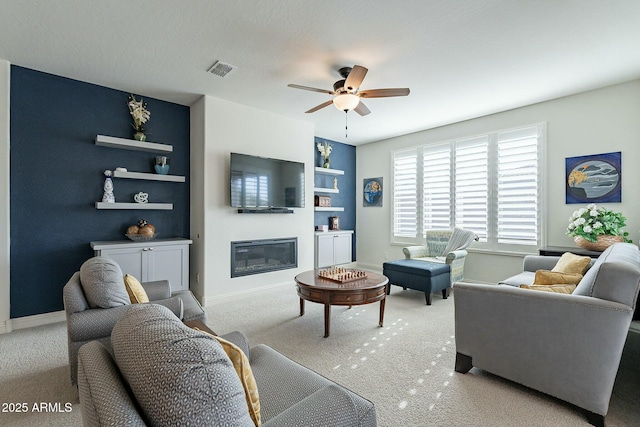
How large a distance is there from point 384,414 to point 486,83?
3651mm

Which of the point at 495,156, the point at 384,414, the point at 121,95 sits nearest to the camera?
the point at 384,414

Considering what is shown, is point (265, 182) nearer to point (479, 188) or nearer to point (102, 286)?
point (102, 286)

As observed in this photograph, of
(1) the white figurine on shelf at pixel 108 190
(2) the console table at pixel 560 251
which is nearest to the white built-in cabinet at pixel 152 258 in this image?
(1) the white figurine on shelf at pixel 108 190

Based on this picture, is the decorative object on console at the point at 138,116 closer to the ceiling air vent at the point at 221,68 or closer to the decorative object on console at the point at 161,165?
the decorative object on console at the point at 161,165

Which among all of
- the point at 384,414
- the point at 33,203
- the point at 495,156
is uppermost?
the point at 495,156

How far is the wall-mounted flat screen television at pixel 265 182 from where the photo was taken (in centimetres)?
417

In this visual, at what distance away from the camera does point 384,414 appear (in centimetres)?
180

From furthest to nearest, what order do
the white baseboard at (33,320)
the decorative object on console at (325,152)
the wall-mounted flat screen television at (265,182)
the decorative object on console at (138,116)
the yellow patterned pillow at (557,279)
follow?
the decorative object on console at (325,152) < the wall-mounted flat screen television at (265,182) < the decorative object on console at (138,116) < the white baseboard at (33,320) < the yellow patterned pillow at (557,279)

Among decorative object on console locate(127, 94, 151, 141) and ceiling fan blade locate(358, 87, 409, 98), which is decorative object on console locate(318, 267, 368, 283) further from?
decorative object on console locate(127, 94, 151, 141)

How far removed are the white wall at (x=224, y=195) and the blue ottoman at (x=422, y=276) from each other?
→ 1.70 m

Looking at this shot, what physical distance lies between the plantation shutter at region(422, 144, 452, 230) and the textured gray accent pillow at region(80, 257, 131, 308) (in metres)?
4.76

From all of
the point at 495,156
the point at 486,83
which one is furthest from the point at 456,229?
the point at 486,83

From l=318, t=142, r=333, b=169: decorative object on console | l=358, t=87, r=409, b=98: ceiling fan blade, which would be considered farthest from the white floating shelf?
l=358, t=87, r=409, b=98: ceiling fan blade

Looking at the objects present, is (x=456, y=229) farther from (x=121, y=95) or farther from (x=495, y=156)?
(x=121, y=95)
